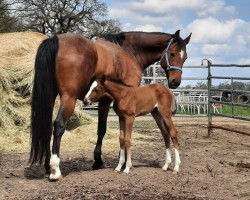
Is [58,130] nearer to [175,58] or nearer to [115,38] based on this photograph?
[115,38]

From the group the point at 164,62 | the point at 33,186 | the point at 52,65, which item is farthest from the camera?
the point at 164,62

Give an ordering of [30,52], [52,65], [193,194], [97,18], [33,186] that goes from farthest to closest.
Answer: [97,18] < [30,52] < [52,65] < [33,186] < [193,194]

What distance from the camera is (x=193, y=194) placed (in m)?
3.90

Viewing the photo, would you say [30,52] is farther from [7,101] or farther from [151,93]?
[151,93]

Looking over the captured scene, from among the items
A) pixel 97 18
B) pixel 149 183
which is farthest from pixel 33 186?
pixel 97 18

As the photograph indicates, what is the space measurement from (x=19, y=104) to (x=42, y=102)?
365cm

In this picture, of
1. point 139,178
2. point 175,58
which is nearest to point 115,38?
point 175,58

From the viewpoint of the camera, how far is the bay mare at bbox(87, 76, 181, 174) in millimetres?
4809

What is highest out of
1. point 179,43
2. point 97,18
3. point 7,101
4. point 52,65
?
point 97,18

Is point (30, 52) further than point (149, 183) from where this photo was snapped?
Yes

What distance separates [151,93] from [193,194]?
67.4 inches

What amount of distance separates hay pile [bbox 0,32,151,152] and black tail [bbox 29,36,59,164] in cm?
255

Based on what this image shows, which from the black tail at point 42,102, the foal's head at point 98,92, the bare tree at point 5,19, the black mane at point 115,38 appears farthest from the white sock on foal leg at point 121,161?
the bare tree at point 5,19

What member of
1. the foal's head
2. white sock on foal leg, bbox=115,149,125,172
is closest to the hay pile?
white sock on foal leg, bbox=115,149,125,172
